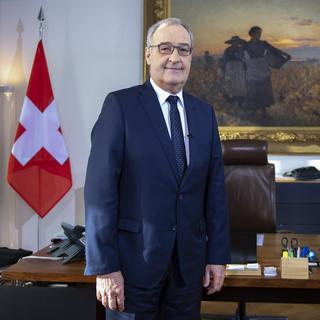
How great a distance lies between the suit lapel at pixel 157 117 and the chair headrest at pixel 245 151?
1.42m

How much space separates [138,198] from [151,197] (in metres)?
0.04

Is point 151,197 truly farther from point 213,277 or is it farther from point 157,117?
point 213,277

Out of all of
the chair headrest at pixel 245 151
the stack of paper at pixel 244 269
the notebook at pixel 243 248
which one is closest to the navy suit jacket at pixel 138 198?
the stack of paper at pixel 244 269

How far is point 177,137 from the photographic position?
1.47 metres

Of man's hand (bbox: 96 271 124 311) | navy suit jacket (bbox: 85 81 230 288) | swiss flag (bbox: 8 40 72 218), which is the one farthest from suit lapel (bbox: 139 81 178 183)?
swiss flag (bbox: 8 40 72 218)

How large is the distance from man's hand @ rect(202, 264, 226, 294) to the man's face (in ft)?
1.94

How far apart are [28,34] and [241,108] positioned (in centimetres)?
194

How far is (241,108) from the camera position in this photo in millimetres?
4020

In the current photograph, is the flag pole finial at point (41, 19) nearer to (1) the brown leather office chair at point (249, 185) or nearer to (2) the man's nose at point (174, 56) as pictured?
(1) the brown leather office chair at point (249, 185)

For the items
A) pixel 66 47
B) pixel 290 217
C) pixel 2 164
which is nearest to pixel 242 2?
pixel 66 47

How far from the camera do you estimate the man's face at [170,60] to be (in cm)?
144

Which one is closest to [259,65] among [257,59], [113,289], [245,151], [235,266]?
[257,59]

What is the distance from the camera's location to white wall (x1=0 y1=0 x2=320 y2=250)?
13.4 ft

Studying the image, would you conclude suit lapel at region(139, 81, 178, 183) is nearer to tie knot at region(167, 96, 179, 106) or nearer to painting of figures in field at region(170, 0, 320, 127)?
tie knot at region(167, 96, 179, 106)
